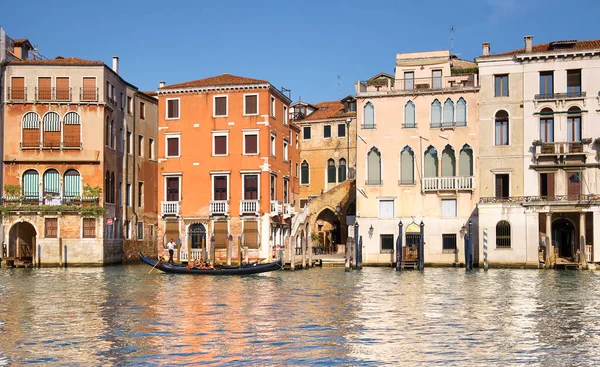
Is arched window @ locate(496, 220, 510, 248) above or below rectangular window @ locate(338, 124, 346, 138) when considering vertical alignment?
below

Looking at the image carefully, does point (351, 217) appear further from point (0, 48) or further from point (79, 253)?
point (0, 48)

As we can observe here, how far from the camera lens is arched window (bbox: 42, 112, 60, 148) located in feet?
132

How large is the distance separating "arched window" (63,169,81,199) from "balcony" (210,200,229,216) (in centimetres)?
650

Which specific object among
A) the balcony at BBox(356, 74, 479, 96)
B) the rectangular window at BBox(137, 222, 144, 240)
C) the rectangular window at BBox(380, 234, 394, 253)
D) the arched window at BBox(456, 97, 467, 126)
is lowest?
the rectangular window at BBox(380, 234, 394, 253)

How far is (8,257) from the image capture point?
3969 cm

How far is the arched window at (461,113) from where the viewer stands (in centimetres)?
3894

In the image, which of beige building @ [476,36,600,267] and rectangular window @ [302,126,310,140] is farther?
rectangular window @ [302,126,310,140]

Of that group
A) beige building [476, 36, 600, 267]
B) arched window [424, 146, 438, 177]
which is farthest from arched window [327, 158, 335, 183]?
beige building [476, 36, 600, 267]

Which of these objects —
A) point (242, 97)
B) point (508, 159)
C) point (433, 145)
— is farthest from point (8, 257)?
point (508, 159)

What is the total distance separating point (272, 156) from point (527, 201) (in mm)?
13289

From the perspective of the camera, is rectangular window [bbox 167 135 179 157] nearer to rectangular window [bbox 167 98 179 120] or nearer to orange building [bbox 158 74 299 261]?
orange building [bbox 158 74 299 261]

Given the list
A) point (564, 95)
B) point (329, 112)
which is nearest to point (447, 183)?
point (564, 95)

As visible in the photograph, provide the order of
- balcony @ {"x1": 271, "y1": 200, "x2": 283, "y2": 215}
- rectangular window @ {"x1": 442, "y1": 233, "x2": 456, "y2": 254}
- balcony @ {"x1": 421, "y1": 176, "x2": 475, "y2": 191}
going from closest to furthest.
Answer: balcony @ {"x1": 421, "y1": 176, "x2": 475, "y2": 191}, rectangular window @ {"x1": 442, "y1": 233, "x2": 456, "y2": 254}, balcony @ {"x1": 271, "y1": 200, "x2": 283, "y2": 215}

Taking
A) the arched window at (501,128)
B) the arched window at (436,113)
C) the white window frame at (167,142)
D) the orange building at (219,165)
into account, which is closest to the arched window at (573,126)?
the arched window at (501,128)
